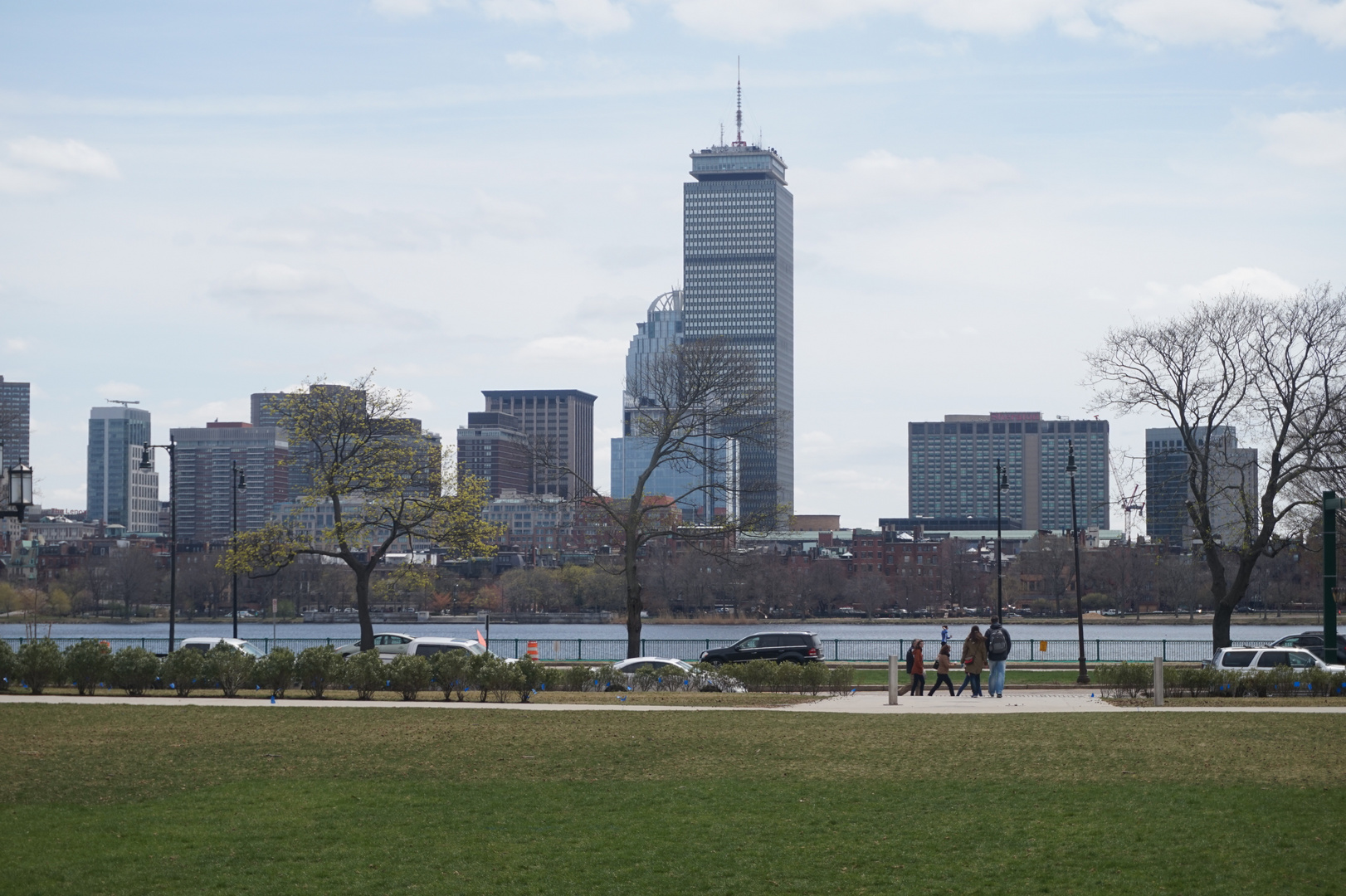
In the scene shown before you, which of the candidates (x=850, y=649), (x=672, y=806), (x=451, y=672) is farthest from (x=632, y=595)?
(x=850, y=649)

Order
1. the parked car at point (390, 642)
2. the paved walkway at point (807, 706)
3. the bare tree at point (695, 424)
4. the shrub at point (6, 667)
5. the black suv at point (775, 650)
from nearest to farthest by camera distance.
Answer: the paved walkway at point (807, 706) → the shrub at point (6, 667) → the black suv at point (775, 650) → the parked car at point (390, 642) → the bare tree at point (695, 424)

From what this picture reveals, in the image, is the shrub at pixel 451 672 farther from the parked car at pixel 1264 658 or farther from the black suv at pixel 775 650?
the parked car at pixel 1264 658

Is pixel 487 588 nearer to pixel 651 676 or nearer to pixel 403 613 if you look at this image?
pixel 403 613

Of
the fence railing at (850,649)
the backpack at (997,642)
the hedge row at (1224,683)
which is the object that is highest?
the backpack at (997,642)

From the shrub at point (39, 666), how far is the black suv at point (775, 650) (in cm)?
1916

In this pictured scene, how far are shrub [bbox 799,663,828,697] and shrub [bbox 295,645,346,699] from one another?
10554mm

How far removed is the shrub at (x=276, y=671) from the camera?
29.5 m

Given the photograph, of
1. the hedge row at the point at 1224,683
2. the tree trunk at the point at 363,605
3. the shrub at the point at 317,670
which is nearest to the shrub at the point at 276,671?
the shrub at the point at 317,670

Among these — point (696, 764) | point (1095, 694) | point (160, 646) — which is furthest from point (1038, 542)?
point (696, 764)

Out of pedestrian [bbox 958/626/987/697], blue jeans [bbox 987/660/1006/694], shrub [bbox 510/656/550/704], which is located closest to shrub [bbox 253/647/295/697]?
shrub [bbox 510/656/550/704]

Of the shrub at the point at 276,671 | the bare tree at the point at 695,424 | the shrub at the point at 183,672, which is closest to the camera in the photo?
the shrub at the point at 276,671

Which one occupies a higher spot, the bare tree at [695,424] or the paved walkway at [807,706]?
the bare tree at [695,424]

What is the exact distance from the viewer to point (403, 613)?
154 metres

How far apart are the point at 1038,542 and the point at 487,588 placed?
72392mm
